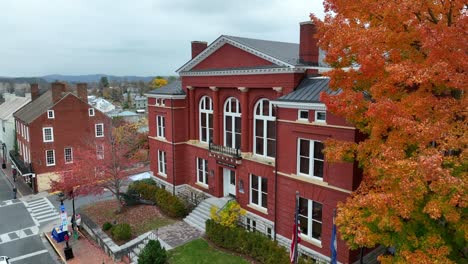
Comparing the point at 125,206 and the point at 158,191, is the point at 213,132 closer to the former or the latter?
the point at 158,191

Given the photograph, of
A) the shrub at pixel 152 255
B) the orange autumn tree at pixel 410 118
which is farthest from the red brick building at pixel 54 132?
the orange autumn tree at pixel 410 118

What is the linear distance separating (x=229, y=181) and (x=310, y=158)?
29.3 ft

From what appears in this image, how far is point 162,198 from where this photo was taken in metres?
26.9

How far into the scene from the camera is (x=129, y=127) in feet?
169

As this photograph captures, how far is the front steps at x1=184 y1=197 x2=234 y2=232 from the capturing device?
2391 cm

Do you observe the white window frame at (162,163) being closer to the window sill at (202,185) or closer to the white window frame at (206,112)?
the window sill at (202,185)

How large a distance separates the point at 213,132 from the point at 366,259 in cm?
1346

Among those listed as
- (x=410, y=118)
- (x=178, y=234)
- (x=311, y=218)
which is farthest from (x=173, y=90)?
(x=410, y=118)

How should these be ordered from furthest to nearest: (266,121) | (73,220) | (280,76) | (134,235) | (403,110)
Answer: (73,220)
(134,235)
(266,121)
(280,76)
(403,110)

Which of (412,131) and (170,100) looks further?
(170,100)

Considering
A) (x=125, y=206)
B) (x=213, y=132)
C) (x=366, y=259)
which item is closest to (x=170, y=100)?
(x=213, y=132)

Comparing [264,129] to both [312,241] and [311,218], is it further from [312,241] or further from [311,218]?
[312,241]

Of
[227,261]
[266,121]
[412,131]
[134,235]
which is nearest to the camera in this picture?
[412,131]

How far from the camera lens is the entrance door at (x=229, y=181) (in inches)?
998
